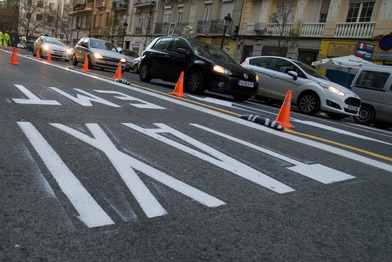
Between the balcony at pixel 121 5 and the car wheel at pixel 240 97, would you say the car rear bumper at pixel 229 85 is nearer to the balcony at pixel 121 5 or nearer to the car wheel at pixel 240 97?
the car wheel at pixel 240 97

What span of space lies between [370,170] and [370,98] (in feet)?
26.7

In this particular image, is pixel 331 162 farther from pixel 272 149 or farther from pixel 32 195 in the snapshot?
pixel 32 195

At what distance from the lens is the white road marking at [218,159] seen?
124 inches

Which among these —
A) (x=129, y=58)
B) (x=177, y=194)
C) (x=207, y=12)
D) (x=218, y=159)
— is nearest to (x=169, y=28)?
(x=207, y=12)

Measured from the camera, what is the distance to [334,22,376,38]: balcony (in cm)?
1977

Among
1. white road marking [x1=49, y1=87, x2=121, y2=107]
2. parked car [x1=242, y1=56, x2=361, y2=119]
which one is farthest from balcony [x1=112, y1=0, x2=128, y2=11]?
white road marking [x1=49, y1=87, x2=121, y2=107]

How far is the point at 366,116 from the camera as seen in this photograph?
452 inches

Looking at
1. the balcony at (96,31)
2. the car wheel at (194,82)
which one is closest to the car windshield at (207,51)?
the car wheel at (194,82)

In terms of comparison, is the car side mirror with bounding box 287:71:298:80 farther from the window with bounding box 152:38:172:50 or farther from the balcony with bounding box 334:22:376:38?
the balcony with bounding box 334:22:376:38

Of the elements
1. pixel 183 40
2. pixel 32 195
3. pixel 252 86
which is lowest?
pixel 32 195

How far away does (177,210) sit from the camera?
7.98 ft

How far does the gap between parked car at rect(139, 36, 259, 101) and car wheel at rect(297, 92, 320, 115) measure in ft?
5.28

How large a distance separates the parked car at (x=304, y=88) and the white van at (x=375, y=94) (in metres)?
0.90

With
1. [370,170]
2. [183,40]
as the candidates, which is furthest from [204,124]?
[183,40]
